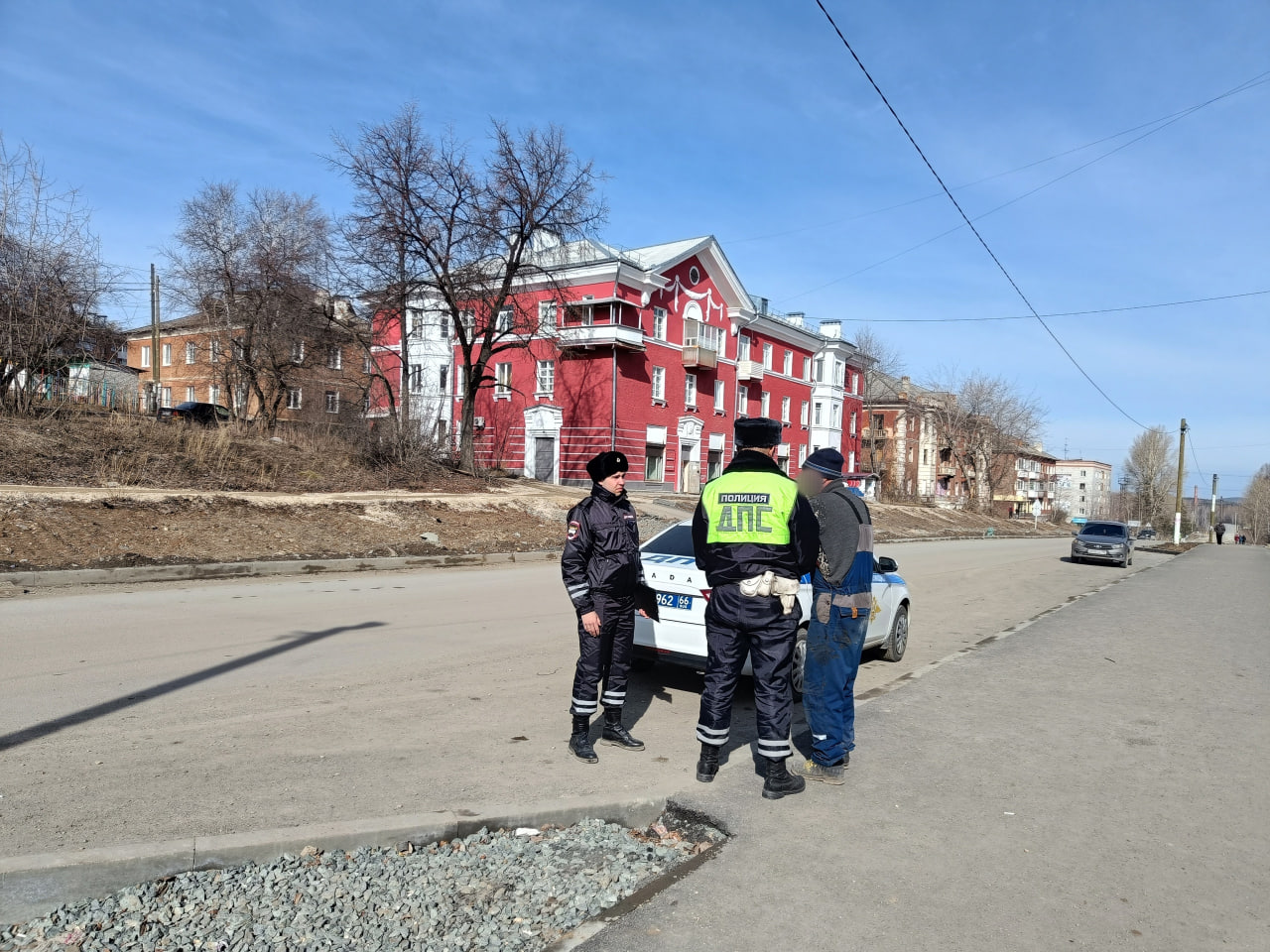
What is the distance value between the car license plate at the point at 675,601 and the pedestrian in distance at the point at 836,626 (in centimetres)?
169

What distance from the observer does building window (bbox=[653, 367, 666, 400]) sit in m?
42.9

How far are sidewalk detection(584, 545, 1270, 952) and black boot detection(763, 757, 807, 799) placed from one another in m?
0.05

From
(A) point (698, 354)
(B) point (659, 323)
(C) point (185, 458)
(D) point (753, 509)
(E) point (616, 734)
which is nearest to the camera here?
(D) point (753, 509)

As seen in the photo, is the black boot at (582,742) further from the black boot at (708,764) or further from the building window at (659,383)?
the building window at (659,383)

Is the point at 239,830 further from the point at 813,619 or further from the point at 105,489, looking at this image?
the point at 105,489

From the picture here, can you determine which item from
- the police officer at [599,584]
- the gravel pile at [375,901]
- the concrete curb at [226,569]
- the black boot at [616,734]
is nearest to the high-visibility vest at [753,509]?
the police officer at [599,584]

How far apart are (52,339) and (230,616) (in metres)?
14.1

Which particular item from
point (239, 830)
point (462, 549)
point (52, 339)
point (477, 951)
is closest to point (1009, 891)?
point (477, 951)

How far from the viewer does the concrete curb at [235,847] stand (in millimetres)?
3111

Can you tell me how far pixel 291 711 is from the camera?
232 inches

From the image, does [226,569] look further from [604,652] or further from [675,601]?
[604,652]

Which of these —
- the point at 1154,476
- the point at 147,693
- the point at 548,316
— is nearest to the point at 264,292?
the point at 548,316

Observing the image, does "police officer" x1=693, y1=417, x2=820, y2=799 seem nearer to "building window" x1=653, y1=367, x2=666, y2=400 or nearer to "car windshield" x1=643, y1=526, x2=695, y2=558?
"car windshield" x1=643, y1=526, x2=695, y2=558

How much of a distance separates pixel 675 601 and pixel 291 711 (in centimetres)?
292
